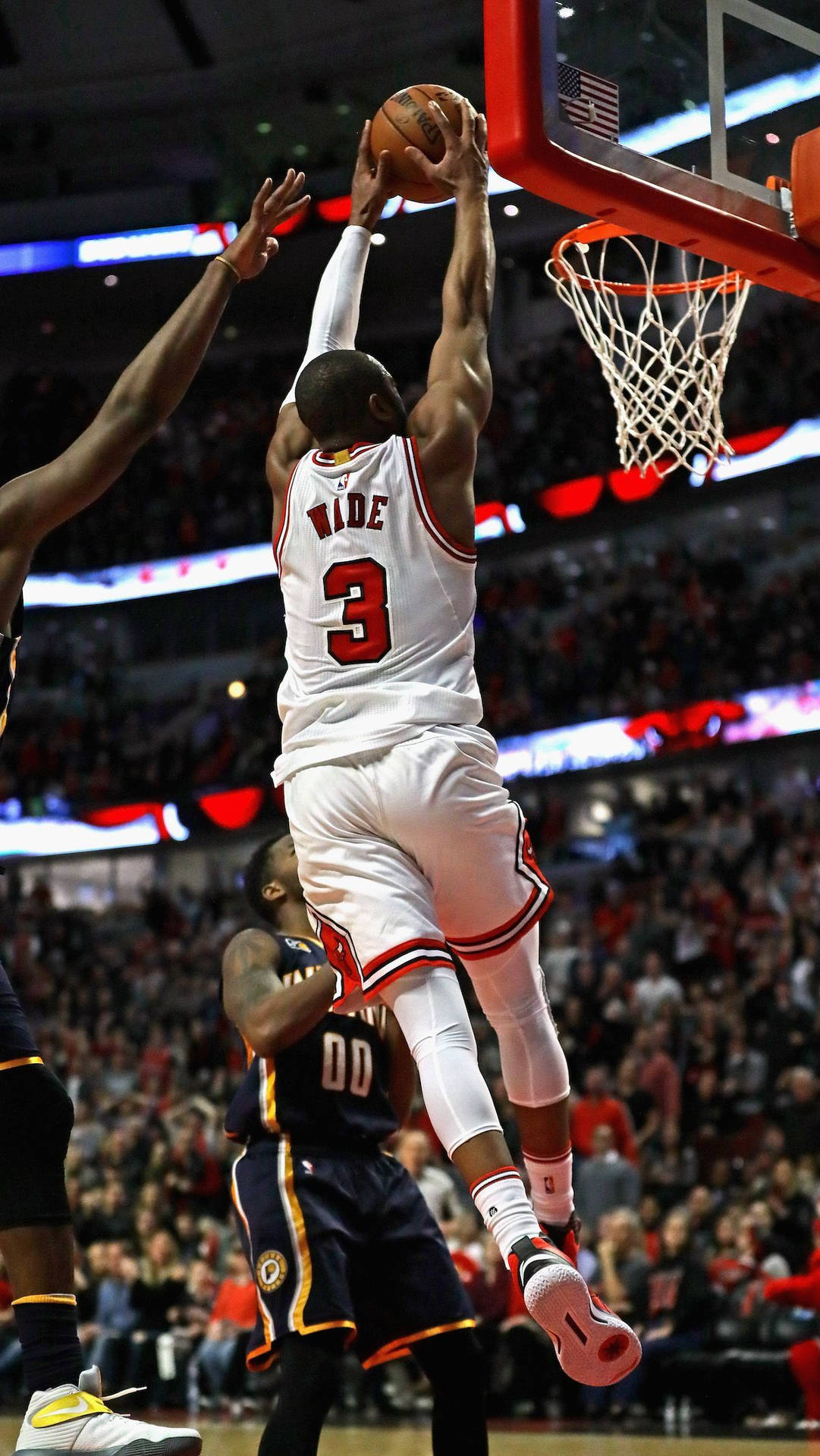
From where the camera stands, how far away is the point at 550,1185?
4641 millimetres

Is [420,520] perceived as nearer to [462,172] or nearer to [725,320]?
[462,172]

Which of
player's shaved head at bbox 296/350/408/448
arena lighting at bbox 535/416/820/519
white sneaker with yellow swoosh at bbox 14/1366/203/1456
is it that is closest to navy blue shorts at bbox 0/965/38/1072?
white sneaker with yellow swoosh at bbox 14/1366/203/1456

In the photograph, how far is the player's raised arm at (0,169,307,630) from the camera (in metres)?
4.03

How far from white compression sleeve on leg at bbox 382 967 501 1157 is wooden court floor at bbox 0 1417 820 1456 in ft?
10.5

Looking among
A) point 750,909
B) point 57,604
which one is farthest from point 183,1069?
point 57,604

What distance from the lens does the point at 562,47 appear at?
17.8 ft

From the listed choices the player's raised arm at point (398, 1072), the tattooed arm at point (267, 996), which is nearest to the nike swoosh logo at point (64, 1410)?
the tattooed arm at point (267, 996)

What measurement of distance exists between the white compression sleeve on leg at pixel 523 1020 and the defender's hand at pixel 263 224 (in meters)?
1.98

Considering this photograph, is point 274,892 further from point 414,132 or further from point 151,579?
point 151,579

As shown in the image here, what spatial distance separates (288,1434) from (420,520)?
236 cm

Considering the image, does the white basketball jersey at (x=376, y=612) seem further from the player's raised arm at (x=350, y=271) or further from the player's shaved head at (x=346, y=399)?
the player's raised arm at (x=350, y=271)

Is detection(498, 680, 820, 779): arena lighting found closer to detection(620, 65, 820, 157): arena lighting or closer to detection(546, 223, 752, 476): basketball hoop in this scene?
detection(546, 223, 752, 476): basketball hoop

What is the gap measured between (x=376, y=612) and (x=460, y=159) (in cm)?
139

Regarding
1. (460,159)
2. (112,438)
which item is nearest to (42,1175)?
(112,438)
